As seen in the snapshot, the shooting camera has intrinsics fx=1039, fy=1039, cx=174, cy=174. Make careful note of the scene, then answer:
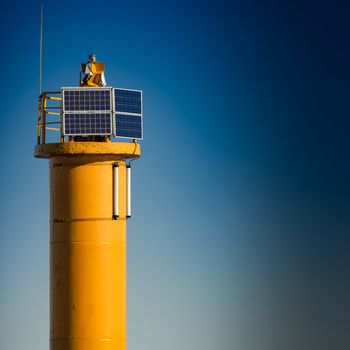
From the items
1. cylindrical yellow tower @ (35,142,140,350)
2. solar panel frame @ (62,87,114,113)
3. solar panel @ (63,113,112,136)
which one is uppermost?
solar panel frame @ (62,87,114,113)

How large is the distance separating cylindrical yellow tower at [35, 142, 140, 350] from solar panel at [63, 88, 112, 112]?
1.04 m

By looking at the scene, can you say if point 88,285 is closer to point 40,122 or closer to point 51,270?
point 51,270

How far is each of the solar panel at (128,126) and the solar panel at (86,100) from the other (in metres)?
0.45

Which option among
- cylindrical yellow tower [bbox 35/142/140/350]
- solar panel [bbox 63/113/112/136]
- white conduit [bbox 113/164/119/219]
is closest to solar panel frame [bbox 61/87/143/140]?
solar panel [bbox 63/113/112/136]

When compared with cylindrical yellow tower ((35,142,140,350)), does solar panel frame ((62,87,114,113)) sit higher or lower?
higher

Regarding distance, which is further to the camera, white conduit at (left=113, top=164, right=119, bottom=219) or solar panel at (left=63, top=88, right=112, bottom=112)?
white conduit at (left=113, top=164, right=119, bottom=219)

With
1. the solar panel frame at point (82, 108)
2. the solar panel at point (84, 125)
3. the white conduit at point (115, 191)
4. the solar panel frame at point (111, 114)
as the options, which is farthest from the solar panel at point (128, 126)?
the white conduit at point (115, 191)

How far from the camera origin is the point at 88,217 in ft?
97.9

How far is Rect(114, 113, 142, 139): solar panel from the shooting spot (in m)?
30.0

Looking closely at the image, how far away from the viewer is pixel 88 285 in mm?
29641

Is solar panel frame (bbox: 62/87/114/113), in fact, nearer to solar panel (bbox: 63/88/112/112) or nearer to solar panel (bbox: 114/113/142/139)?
solar panel (bbox: 63/88/112/112)

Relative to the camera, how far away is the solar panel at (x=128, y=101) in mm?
30156

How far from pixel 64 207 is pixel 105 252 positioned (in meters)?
1.75

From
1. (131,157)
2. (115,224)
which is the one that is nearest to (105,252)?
(115,224)
